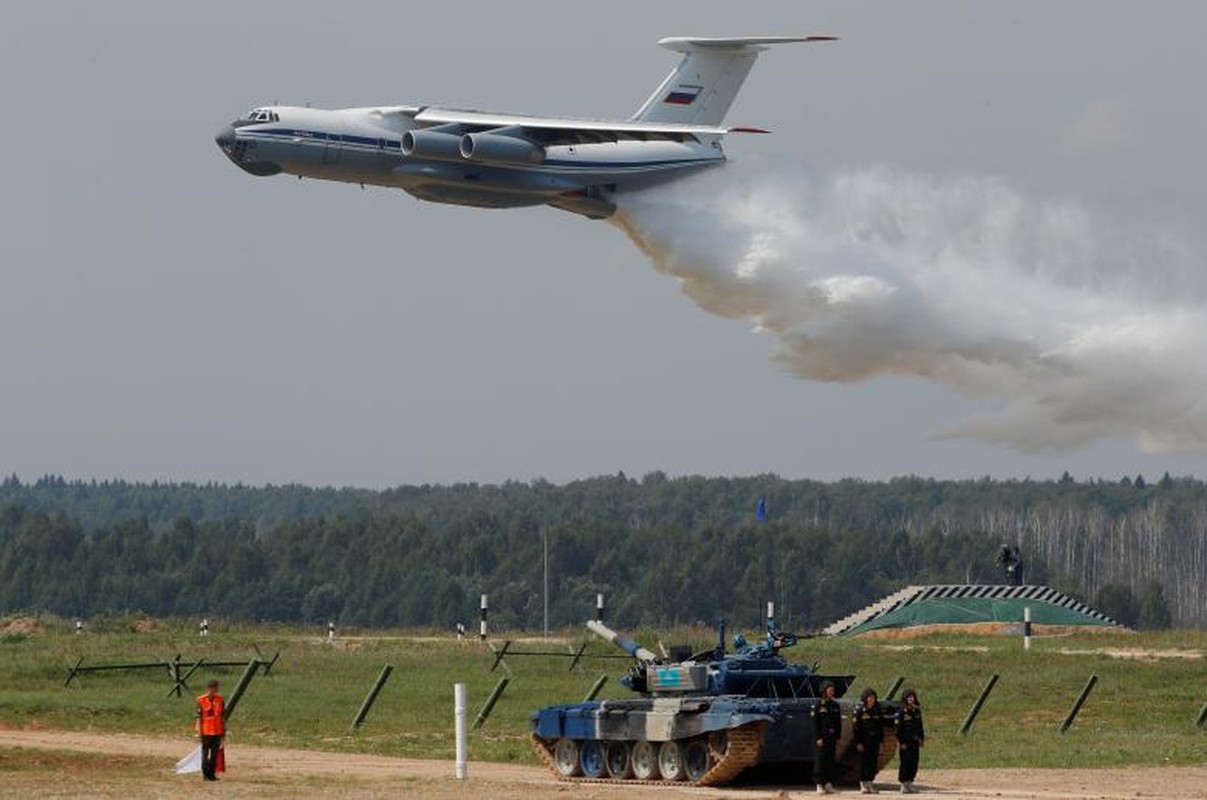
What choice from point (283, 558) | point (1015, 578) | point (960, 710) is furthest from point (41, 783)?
point (283, 558)

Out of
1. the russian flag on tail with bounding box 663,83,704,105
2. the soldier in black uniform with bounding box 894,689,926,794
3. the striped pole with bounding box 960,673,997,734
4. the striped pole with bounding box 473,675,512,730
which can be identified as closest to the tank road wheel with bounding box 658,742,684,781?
the soldier in black uniform with bounding box 894,689,926,794

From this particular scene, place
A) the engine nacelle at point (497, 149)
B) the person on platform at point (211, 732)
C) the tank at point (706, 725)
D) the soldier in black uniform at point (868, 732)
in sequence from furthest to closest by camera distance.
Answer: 1. the engine nacelle at point (497, 149)
2. the person on platform at point (211, 732)
3. the tank at point (706, 725)
4. the soldier in black uniform at point (868, 732)

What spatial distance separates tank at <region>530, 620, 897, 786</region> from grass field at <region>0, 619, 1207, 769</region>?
9.56ft

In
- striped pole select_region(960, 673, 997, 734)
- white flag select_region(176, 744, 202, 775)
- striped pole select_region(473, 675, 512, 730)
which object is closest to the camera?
white flag select_region(176, 744, 202, 775)

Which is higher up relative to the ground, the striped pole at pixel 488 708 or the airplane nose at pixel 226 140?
the airplane nose at pixel 226 140

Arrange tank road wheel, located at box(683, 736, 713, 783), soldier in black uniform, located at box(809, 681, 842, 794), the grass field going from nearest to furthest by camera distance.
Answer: soldier in black uniform, located at box(809, 681, 842, 794) < tank road wheel, located at box(683, 736, 713, 783) < the grass field

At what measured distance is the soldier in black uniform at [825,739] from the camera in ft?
96.4

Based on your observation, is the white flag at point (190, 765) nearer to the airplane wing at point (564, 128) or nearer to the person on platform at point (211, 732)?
the person on platform at point (211, 732)

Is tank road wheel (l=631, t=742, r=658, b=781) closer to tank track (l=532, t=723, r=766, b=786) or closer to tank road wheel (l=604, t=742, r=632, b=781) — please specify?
tank road wheel (l=604, t=742, r=632, b=781)

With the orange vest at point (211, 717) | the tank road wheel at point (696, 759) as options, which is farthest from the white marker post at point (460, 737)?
the orange vest at point (211, 717)

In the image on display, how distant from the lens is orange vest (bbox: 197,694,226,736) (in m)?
30.6

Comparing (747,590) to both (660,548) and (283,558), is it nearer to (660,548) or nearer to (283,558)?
(660,548)

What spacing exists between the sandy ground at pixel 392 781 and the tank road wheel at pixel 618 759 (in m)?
0.85

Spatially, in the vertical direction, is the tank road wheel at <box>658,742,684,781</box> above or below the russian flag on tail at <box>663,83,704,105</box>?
below
